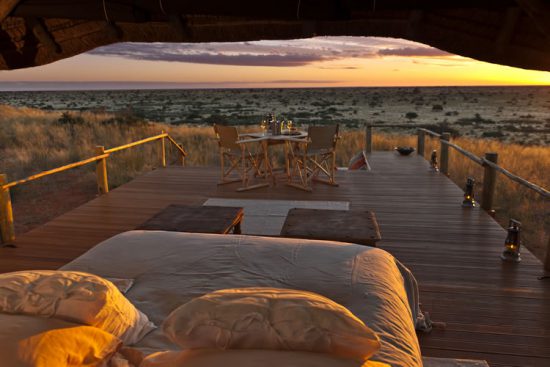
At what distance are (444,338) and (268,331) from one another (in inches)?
70.6

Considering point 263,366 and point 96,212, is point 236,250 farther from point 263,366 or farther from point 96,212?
point 96,212

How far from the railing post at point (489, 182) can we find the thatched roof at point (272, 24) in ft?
11.7

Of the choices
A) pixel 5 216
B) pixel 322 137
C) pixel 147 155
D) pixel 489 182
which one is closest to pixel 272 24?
pixel 5 216

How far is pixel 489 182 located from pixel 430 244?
1466 millimetres

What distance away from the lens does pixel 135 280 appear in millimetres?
2152

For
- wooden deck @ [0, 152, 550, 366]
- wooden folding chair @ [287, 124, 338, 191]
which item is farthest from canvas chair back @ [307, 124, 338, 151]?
wooden deck @ [0, 152, 550, 366]

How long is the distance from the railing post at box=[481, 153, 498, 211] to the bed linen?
10.3 feet

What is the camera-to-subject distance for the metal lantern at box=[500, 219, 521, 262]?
386 centimetres

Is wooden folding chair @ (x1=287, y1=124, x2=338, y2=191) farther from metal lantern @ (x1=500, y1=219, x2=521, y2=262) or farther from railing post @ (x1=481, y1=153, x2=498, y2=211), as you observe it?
metal lantern @ (x1=500, y1=219, x2=521, y2=262)

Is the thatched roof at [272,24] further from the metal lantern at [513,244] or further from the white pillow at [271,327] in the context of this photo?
the metal lantern at [513,244]

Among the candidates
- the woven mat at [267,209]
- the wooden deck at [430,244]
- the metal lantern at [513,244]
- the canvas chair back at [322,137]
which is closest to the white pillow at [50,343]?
the wooden deck at [430,244]

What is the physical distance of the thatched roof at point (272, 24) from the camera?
176cm

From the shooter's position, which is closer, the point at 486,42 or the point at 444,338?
the point at 486,42

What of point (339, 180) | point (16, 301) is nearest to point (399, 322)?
point (16, 301)
